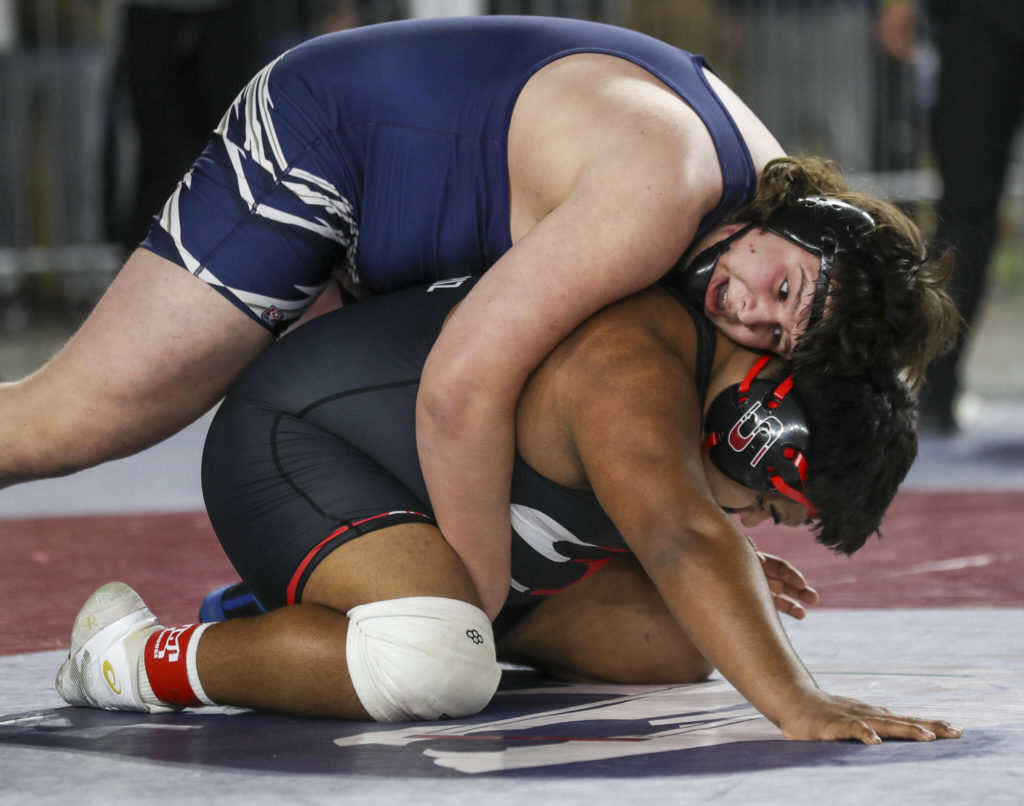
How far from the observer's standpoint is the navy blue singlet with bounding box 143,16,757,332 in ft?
7.24

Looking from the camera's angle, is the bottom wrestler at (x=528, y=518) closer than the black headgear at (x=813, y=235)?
Yes

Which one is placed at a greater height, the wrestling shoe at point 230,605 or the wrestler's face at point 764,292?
the wrestler's face at point 764,292

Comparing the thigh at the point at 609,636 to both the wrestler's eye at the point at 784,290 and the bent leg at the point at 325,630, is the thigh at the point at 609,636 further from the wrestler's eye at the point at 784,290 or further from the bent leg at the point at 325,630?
the wrestler's eye at the point at 784,290

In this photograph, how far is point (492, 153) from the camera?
219cm

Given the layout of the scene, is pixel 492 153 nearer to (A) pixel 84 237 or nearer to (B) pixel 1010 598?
(B) pixel 1010 598

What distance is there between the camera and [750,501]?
2.06m

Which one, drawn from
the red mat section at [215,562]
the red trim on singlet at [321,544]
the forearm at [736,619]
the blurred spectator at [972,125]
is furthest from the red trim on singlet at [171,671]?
the blurred spectator at [972,125]

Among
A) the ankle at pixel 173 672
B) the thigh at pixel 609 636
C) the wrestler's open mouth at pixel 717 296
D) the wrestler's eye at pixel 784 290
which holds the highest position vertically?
the wrestler's eye at pixel 784 290

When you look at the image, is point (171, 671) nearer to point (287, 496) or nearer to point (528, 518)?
point (287, 496)

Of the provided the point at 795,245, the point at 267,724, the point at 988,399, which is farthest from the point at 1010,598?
the point at 988,399

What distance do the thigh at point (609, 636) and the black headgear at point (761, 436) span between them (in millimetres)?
317

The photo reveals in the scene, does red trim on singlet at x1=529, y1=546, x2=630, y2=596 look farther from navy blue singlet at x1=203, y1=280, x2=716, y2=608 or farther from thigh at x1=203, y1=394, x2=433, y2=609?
thigh at x1=203, y1=394, x2=433, y2=609

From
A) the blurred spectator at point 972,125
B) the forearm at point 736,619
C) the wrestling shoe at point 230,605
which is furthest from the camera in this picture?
the blurred spectator at point 972,125

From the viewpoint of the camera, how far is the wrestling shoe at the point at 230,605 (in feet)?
→ 7.66
